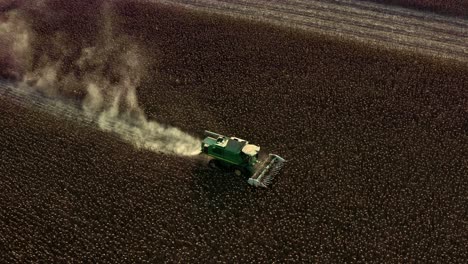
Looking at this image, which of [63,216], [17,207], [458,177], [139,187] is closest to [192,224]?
[139,187]

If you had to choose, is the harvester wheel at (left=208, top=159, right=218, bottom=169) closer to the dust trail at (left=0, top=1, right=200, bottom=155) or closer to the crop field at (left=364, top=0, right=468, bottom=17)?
the dust trail at (left=0, top=1, right=200, bottom=155)

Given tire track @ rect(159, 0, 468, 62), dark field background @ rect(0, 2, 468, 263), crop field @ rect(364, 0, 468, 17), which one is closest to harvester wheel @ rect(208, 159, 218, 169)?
dark field background @ rect(0, 2, 468, 263)

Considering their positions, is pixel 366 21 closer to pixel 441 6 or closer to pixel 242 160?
pixel 441 6

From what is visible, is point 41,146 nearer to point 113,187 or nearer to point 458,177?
point 113,187

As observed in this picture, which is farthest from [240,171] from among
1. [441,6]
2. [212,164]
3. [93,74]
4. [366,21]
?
[441,6]

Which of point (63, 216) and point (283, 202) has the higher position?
point (283, 202)

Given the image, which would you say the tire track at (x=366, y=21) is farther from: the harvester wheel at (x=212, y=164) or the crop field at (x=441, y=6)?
the harvester wheel at (x=212, y=164)
